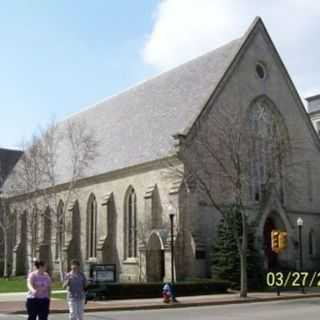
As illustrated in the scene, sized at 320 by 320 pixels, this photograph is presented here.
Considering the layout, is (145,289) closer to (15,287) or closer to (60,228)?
Result: (15,287)

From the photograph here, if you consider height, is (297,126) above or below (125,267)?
above

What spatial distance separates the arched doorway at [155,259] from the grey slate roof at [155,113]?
5.65 metres

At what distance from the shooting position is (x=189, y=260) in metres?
37.8

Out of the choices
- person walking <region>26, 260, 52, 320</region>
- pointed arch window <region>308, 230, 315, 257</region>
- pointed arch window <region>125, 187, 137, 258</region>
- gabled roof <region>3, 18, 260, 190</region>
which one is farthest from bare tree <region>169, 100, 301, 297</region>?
person walking <region>26, 260, 52, 320</region>

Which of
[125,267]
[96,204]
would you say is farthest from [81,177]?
[125,267]

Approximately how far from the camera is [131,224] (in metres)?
44.2

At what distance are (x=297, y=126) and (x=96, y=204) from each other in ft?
55.3

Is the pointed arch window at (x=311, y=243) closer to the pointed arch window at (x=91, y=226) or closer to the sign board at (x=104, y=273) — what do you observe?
the pointed arch window at (x=91, y=226)

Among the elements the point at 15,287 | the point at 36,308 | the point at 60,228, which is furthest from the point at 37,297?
the point at 60,228

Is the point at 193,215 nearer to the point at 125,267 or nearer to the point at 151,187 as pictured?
the point at 151,187

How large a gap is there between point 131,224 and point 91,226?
20.1 feet

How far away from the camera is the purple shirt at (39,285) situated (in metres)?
13.9
